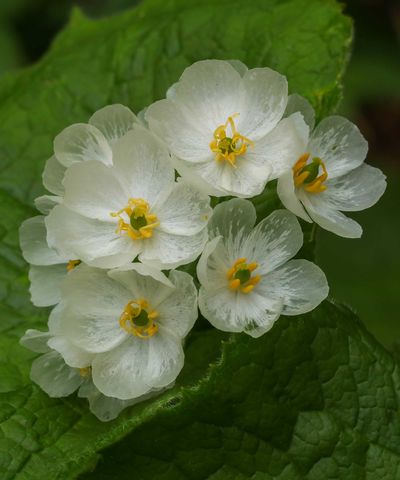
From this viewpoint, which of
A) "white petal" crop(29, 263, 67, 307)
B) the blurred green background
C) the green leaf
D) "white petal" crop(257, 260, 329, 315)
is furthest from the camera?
the blurred green background

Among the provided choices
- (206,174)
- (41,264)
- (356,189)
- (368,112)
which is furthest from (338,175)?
(368,112)

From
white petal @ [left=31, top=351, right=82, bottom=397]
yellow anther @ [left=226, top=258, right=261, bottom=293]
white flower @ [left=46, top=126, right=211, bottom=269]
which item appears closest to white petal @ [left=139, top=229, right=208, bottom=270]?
white flower @ [left=46, top=126, right=211, bottom=269]

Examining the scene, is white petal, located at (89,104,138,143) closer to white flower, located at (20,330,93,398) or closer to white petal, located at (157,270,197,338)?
white petal, located at (157,270,197,338)

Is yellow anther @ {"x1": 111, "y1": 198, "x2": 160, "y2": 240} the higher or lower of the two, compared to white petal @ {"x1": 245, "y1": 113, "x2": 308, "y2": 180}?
lower

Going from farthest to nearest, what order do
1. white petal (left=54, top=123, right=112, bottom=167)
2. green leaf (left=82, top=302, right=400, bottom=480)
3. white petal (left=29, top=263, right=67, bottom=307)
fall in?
white petal (left=29, top=263, right=67, bottom=307)
white petal (left=54, top=123, right=112, bottom=167)
green leaf (left=82, top=302, right=400, bottom=480)

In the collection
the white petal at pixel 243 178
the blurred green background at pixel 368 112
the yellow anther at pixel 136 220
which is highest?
the white petal at pixel 243 178

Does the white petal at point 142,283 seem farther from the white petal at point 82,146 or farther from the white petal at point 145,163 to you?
the white petal at point 82,146

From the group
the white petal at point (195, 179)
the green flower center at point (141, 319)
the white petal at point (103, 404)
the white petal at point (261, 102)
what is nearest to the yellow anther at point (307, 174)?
the white petal at point (261, 102)
